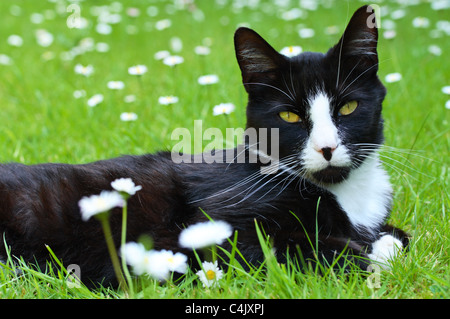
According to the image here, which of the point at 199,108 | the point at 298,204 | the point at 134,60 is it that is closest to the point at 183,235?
the point at 298,204

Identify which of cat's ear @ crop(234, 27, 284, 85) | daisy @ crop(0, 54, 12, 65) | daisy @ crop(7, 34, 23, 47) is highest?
daisy @ crop(7, 34, 23, 47)

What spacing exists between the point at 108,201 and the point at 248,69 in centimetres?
87

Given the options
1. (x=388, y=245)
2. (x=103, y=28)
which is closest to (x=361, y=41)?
(x=388, y=245)

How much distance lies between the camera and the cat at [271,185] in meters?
1.89

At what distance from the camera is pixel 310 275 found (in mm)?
1691

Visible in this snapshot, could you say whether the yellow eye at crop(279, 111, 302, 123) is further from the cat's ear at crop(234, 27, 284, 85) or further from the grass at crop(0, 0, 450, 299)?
the grass at crop(0, 0, 450, 299)

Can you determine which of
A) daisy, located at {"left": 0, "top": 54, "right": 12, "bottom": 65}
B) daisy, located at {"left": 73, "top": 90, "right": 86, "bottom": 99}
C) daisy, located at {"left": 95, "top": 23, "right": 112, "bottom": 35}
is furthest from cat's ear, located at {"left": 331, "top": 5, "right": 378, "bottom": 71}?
daisy, located at {"left": 95, "top": 23, "right": 112, "bottom": 35}

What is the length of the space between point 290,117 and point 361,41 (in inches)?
16.6

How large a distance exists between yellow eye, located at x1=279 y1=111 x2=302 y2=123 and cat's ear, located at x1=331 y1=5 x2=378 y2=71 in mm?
293

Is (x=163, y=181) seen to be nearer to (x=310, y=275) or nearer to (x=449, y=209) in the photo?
(x=310, y=275)

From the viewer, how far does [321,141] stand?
187 centimetres

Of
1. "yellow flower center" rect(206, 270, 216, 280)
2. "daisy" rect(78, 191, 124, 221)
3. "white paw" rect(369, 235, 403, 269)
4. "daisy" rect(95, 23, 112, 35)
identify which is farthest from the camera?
"daisy" rect(95, 23, 112, 35)

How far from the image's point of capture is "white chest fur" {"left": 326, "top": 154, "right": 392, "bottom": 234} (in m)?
2.07

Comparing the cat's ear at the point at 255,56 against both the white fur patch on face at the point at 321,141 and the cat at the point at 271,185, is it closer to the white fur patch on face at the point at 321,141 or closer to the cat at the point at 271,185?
the cat at the point at 271,185
